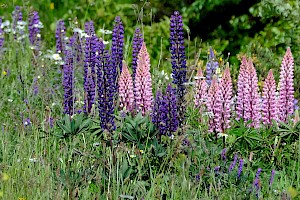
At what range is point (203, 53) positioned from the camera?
8383 millimetres

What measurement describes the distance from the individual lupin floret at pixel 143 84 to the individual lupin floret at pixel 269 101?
75 centimetres

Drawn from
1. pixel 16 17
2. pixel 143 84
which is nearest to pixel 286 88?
pixel 143 84

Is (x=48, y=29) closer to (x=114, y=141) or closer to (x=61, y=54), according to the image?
(x=61, y=54)

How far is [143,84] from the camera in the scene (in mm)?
4711

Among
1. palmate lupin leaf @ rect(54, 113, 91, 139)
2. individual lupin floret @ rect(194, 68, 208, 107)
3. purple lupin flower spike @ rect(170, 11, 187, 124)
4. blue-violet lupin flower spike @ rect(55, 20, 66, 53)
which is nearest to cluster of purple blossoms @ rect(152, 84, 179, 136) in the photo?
purple lupin flower spike @ rect(170, 11, 187, 124)

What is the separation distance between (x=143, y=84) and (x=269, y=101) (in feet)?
2.76

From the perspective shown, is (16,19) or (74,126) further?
(16,19)

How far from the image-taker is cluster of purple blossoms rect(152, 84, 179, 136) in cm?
425

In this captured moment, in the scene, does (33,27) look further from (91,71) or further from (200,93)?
(200,93)

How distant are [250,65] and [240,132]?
570 millimetres

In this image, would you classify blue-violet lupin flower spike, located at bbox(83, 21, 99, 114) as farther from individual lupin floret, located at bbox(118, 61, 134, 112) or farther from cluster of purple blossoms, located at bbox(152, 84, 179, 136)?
cluster of purple blossoms, located at bbox(152, 84, 179, 136)

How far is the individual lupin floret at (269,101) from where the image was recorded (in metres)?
4.73

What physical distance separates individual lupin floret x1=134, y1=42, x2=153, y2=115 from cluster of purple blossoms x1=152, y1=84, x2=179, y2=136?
419mm

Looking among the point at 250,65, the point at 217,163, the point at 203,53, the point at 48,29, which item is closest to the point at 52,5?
the point at 48,29
